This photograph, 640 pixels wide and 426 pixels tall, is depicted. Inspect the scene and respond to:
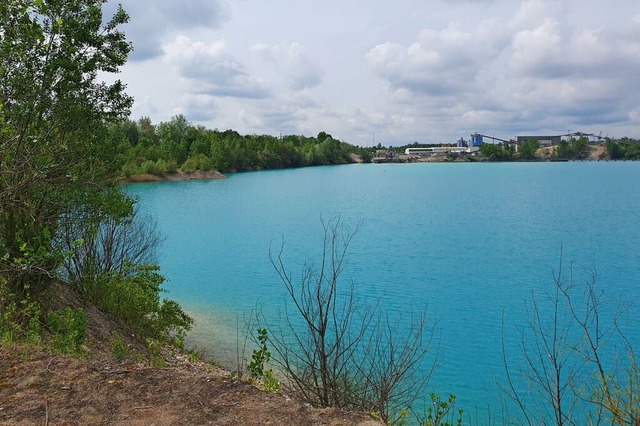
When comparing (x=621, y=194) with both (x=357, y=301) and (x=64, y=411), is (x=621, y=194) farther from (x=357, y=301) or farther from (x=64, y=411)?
(x=64, y=411)

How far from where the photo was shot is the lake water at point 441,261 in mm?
17172

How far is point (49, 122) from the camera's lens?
12.6m

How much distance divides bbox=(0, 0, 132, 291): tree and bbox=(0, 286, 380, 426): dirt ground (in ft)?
4.79

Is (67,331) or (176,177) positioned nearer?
(67,331)

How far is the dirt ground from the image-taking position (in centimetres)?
555

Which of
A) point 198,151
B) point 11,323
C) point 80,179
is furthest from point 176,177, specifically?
point 11,323

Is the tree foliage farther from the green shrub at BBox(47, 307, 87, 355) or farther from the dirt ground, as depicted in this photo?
the dirt ground

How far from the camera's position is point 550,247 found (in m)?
31.4

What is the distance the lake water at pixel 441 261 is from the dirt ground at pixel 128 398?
7459mm

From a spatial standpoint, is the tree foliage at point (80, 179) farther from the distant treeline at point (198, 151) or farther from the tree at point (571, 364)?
A: the distant treeline at point (198, 151)

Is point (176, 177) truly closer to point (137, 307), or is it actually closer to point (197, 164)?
point (197, 164)

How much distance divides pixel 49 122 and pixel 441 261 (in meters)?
21.4

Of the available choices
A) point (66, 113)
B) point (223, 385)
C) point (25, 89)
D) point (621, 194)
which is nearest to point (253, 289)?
point (66, 113)

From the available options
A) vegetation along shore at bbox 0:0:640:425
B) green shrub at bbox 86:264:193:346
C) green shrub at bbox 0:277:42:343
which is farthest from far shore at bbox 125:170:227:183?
green shrub at bbox 0:277:42:343
